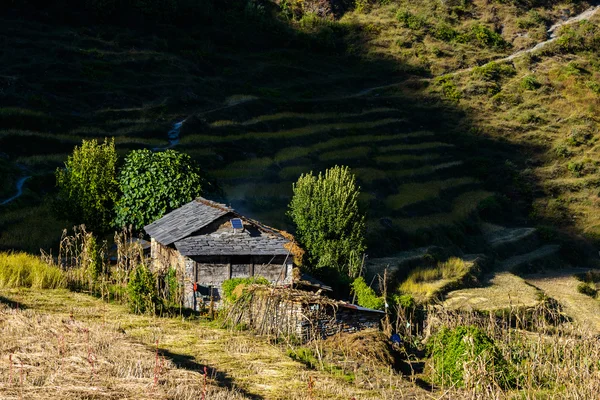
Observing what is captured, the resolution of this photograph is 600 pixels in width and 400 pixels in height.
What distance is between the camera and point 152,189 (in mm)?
37688

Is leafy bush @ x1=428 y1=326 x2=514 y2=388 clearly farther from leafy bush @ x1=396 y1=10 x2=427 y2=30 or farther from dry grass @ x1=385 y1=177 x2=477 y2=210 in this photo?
leafy bush @ x1=396 y1=10 x2=427 y2=30

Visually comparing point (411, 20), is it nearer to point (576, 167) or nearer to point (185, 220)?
point (576, 167)

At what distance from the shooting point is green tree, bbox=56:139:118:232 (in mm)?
38750

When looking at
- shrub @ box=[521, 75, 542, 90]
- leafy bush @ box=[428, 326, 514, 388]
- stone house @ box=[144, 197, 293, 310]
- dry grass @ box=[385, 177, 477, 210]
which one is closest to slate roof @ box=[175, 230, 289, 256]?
stone house @ box=[144, 197, 293, 310]

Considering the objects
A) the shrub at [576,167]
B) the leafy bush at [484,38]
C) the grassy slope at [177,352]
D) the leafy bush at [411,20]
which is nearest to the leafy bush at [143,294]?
the grassy slope at [177,352]

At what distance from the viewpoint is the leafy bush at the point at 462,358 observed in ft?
70.9

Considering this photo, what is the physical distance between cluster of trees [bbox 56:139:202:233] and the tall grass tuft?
7578mm

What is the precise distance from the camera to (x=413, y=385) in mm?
20750

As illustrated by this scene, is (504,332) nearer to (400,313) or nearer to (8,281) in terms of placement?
(400,313)

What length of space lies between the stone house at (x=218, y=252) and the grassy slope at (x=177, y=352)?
13.4 ft

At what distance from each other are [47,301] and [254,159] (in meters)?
38.5

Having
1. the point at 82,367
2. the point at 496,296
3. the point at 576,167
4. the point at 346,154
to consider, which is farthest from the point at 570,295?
the point at 82,367

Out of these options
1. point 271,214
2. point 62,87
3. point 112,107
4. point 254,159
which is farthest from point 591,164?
point 62,87

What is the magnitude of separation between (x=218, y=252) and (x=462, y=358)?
12583mm
